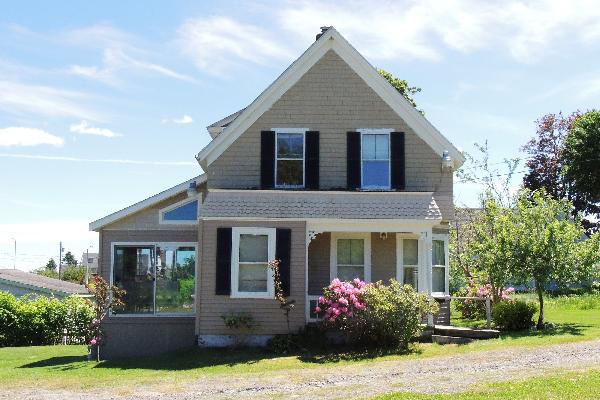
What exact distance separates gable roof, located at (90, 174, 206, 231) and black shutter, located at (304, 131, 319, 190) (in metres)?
3.22

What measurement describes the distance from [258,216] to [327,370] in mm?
5377

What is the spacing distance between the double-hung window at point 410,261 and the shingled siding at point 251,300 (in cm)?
350

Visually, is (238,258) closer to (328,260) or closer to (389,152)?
(328,260)

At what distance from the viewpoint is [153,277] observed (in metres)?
21.6

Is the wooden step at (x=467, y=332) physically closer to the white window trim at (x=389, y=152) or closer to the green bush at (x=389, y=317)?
the green bush at (x=389, y=317)

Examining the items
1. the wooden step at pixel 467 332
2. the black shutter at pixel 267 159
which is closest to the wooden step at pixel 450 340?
the wooden step at pixel 467 332

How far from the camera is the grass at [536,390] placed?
11.0 meters

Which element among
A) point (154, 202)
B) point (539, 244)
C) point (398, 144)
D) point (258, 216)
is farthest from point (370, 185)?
Answer: point (154, 202)

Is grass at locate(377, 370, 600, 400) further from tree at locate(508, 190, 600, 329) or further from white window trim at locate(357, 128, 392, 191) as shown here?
white window trim at locate(357, 128, 392, 191)

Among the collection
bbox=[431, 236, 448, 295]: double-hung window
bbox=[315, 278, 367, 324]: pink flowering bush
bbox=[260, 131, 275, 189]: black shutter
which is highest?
bbox=[260, 131, 275, 189]: black shutter

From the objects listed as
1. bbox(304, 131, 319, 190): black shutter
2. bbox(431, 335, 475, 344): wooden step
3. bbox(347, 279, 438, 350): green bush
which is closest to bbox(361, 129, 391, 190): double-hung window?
bbox(304, 131, 319, 190): black shutter

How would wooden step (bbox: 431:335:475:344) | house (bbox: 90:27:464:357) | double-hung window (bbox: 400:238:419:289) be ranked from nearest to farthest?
wooden step (bbox: 431:335:475:344) → house (bbox: 90:27:464:357) → double-hung window (bbox: 400:238:419:289)

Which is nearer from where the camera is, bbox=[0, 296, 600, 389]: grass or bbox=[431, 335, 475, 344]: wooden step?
bbox=[0, 296, 600, 389]: grass

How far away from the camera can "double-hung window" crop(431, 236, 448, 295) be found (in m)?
21.2
